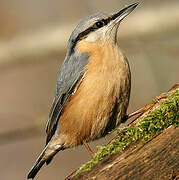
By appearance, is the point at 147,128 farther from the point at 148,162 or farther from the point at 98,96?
the point at 98,96

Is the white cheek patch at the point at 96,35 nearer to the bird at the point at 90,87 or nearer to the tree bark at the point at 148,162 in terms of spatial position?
the bird at the point at 90,87

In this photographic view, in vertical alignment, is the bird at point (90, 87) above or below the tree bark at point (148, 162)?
above

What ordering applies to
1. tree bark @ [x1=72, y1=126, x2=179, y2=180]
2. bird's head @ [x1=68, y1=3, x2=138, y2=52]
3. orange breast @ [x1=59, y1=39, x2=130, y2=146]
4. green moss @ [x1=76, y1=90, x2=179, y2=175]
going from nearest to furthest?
1. tree bark @ [x1=72, y1=126, x2=179, y2=180]
2. green moss @ [x1=76, y1=90, x2=179, y2=175]
3. orange breast @ [x1=59, y1=39, x2=130, y2=146]
4. bird's head @ [x1=68, y1=3, x2=138, y2=52]

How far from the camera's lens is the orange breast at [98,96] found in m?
4.69

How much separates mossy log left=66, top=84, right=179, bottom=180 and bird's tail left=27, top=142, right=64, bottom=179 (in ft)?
5.22

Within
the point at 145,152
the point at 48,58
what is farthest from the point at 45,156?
the point at 145,152

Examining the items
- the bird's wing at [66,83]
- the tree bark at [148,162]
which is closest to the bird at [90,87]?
the bird's wing at [66,83]

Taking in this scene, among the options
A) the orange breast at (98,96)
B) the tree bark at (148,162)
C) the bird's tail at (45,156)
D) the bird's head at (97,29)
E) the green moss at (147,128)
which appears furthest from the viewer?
→ the bird's tail at (45,156)

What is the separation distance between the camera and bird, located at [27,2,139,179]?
4.72m

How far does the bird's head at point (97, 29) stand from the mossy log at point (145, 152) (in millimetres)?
1515

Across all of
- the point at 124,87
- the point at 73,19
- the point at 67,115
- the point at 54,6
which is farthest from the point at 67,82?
the point at 54,6

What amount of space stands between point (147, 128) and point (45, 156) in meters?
2.09

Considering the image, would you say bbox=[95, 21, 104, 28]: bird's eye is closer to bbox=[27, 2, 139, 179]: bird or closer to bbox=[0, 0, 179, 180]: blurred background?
bbox=[27, 2, 139, 179]: bird

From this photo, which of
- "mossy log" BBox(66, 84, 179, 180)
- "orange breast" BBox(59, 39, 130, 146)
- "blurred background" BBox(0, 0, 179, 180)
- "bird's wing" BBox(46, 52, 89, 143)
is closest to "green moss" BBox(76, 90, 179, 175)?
"mossy log" BBox(66, 84, 179, 180)
